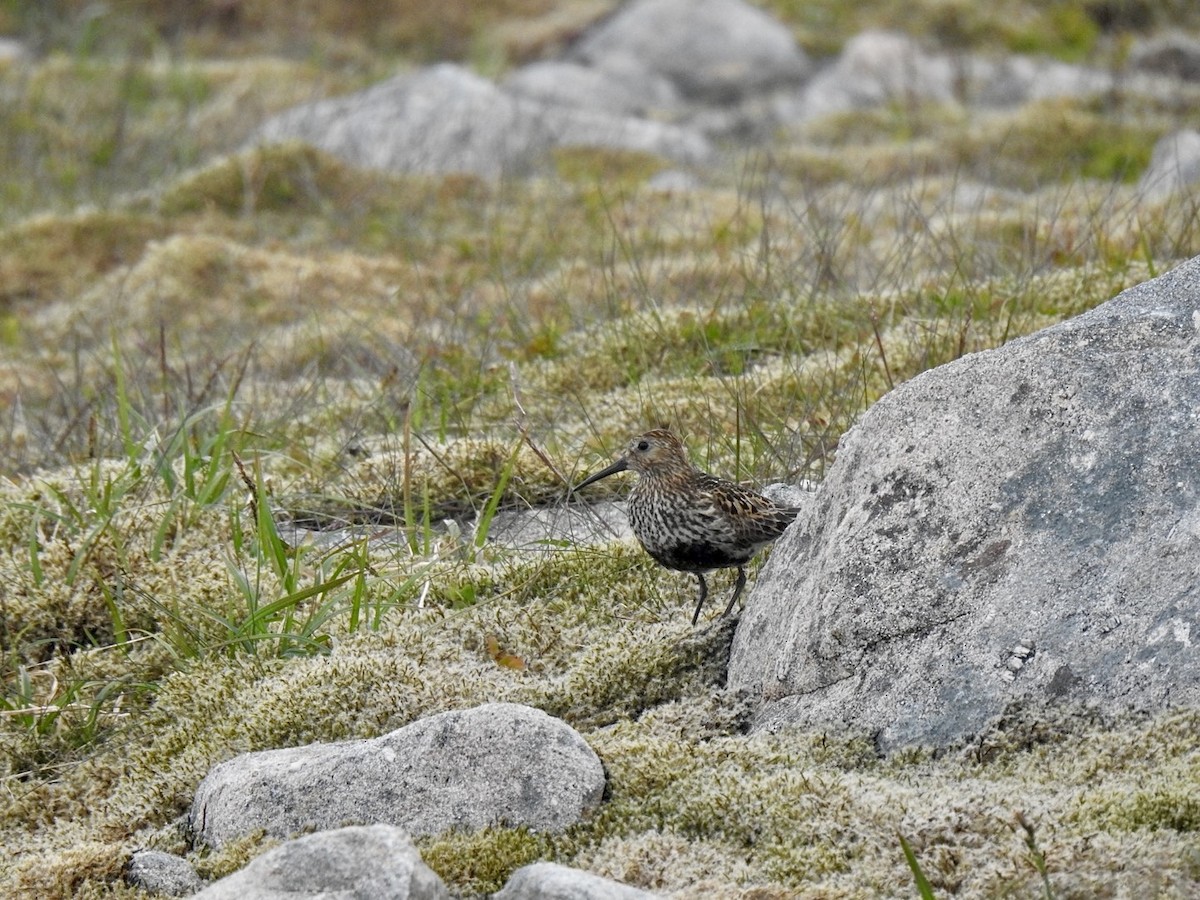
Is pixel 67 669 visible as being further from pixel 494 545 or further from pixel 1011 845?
pixel 1011 845

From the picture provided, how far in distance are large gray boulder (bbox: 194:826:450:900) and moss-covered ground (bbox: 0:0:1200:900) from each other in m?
0.42

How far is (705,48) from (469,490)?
1500 cm

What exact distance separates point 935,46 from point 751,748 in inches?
718

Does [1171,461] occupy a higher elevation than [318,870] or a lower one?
higher

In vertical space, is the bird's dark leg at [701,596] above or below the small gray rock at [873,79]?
below

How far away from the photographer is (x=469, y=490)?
270 inches

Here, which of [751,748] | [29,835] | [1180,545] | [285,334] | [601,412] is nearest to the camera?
[1180,545]

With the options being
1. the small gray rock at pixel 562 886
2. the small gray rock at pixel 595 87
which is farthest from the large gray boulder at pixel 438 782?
the small gray rock at pixel 595 87

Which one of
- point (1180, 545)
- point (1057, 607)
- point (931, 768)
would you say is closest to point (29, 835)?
point (931, 768)

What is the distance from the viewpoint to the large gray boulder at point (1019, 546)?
13.2 feet

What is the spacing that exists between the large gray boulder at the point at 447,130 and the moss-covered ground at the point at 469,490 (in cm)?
80

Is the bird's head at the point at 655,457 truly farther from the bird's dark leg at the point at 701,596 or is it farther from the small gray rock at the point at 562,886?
the small gray rock at the point at 562,886

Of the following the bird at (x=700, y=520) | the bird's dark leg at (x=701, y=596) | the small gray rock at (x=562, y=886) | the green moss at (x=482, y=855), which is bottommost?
the green moss at (x=482, y=855)

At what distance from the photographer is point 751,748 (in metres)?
4.40
